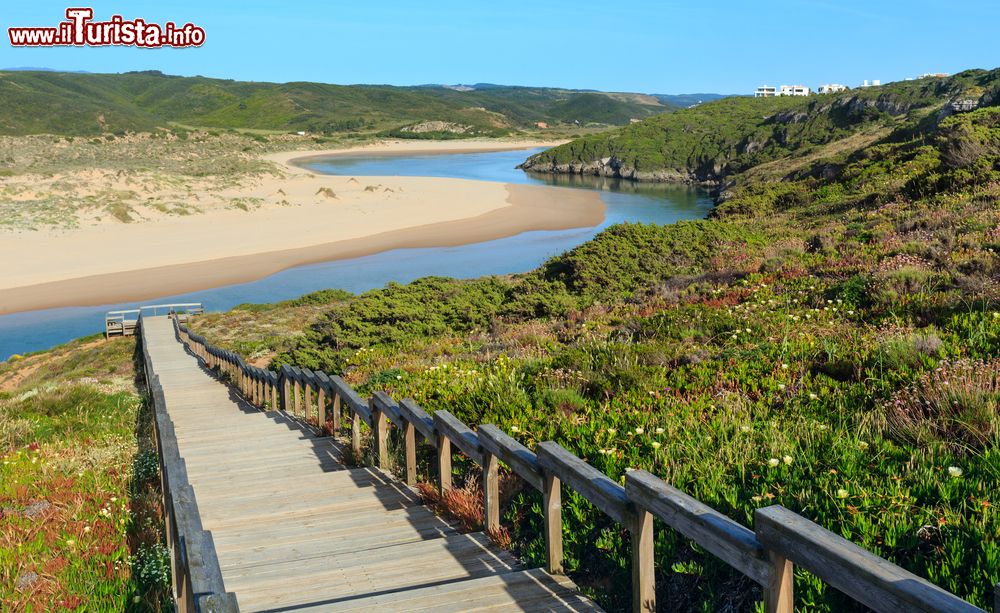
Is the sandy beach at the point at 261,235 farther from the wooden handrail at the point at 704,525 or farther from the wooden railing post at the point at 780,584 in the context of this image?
the wooden railing post at the point at 780,584

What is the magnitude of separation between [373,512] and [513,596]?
1938mm

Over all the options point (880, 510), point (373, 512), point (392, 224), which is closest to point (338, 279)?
point (392, 224)

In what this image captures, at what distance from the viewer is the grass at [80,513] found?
15.6ft

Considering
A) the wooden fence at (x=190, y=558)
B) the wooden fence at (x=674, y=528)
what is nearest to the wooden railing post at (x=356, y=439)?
the wooden fence at (x=674, y=528)

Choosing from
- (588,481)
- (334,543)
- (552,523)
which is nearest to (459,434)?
(334,543)

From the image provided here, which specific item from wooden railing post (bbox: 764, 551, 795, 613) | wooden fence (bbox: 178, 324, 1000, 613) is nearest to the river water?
wooden fence (bbox: 178, 324, 1000, 613)

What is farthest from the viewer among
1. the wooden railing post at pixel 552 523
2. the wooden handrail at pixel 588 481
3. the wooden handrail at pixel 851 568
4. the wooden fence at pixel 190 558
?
the wooden railing post at pixel 552 523

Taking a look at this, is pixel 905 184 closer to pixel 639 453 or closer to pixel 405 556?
pixel 639 453

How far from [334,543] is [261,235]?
41.9 meters

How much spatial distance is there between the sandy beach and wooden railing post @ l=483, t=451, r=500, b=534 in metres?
30.9

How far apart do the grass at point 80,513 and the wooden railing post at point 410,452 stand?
1732 millimetres

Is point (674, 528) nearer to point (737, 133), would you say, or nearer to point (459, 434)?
point (459, 434)

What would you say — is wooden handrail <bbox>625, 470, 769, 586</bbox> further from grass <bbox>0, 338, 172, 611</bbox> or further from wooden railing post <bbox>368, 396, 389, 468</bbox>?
wooden railing post <bbox>368, 396, 389, 468</bbox>

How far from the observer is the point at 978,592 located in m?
2.97
